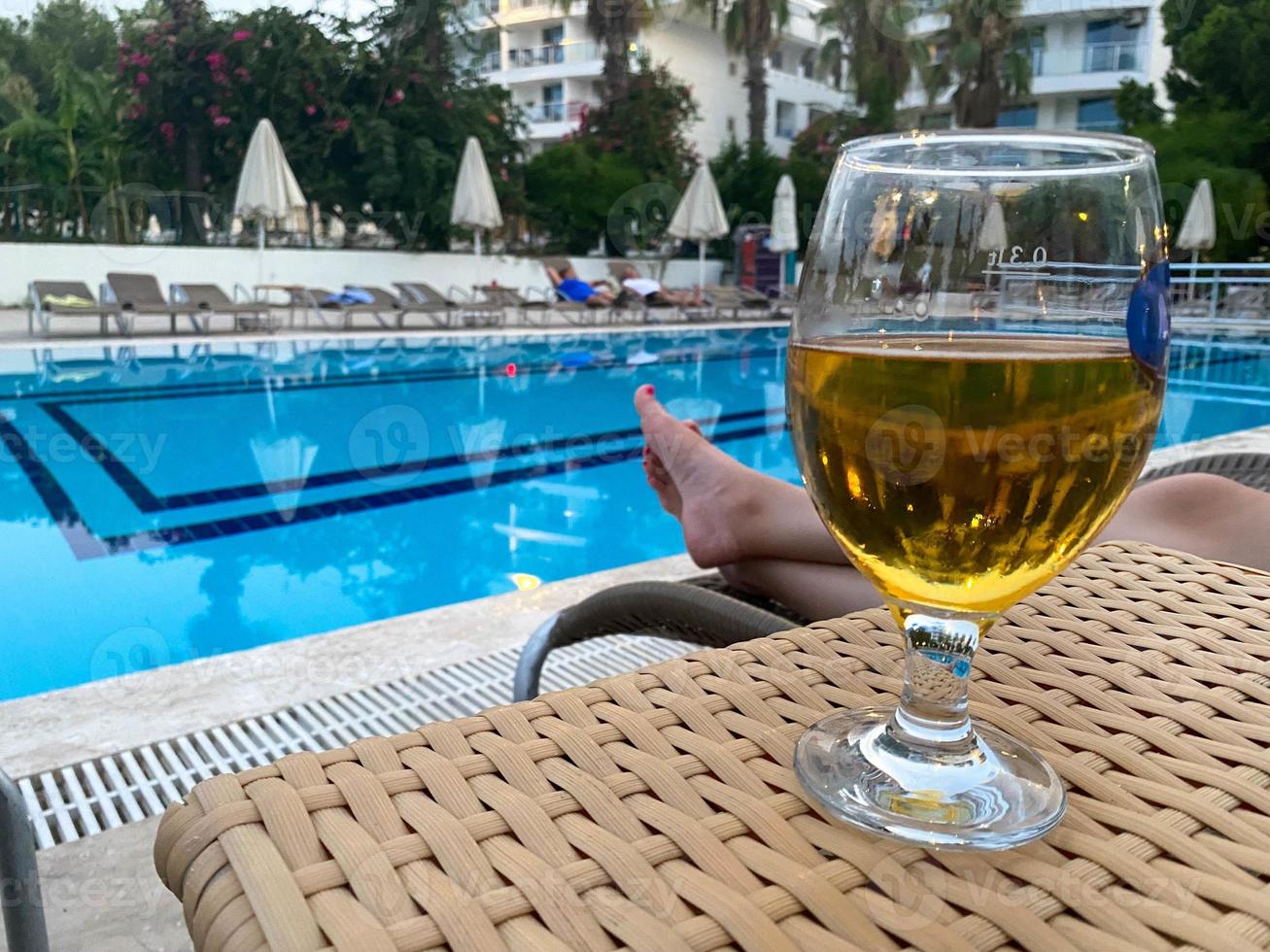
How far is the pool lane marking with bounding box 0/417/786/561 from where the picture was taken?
3.83 metres

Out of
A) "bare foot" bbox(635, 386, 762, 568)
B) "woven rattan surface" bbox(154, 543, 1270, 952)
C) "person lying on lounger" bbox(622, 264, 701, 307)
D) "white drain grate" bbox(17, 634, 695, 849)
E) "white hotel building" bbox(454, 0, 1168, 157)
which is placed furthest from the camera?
"white hotel building" bbox(454, 0, 1168, 157)

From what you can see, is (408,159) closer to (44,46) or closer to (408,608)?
(44,46)

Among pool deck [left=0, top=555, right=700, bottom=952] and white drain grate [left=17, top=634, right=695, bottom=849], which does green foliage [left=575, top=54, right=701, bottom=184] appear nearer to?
pool deck [left=0, top=555, right=700, bottom=952]

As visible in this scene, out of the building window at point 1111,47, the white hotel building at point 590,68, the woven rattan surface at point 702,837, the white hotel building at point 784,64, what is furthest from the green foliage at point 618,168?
the woven rattan surface at point 702,837

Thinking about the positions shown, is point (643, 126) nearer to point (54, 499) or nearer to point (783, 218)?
point (783, 218)

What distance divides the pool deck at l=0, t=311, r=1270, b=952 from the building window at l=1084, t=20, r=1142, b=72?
86.8 ft

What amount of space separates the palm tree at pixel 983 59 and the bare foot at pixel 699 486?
21.3 m

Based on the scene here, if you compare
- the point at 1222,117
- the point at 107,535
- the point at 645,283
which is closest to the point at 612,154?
the point at 645,283

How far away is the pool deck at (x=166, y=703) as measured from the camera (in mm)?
1201

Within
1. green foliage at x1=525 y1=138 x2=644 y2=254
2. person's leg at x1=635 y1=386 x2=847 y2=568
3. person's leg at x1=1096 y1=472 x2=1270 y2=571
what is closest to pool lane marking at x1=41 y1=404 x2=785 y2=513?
person's leg at x1=635 y1=386 x2=847 y2=568

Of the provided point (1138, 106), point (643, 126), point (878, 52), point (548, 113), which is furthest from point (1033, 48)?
point (548, 113)

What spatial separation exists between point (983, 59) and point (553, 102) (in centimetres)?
1179

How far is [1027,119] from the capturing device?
2550cm

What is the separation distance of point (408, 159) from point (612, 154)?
208 inches
